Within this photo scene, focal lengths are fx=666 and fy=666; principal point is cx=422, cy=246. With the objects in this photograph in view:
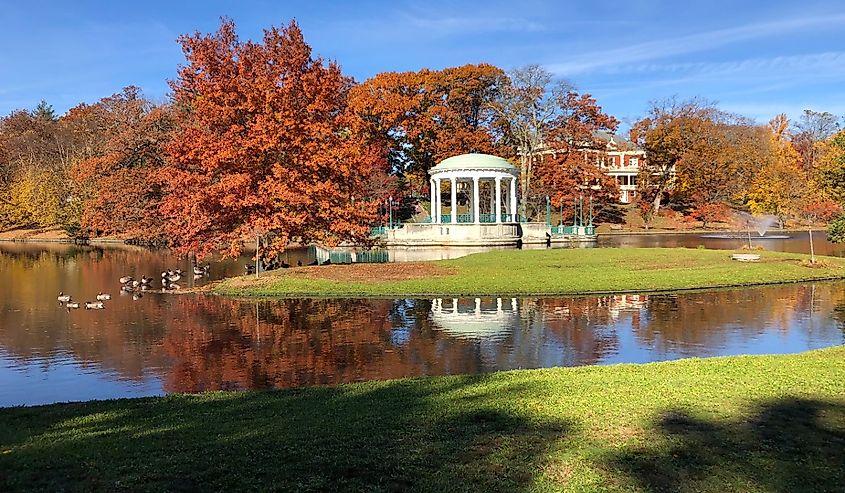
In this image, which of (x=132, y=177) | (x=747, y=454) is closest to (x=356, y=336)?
(x=747, y=454)

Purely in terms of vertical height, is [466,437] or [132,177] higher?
[132,177]

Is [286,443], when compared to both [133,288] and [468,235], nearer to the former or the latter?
[133,288]

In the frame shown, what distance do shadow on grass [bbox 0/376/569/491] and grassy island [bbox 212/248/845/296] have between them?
13.5 m

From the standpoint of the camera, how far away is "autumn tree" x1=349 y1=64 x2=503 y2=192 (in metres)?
58.1

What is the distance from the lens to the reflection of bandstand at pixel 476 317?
15.1 m

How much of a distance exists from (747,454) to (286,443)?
13.5 feet

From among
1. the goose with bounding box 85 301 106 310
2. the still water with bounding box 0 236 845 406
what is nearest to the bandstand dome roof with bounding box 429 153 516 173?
the still water with bounding box 0 236 845 406

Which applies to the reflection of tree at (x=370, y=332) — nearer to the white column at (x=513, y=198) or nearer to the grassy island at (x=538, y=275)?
the grassy island at (x=538, y=275)

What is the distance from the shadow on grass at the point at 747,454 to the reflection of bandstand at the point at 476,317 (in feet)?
26.1

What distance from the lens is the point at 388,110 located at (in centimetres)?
5775

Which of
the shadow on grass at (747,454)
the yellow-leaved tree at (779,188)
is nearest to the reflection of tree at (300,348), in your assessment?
the shadow on grass at (747,454)

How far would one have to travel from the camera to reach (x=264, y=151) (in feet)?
83.3

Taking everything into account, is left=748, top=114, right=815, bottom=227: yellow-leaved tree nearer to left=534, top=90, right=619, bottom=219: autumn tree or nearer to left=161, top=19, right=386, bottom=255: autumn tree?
left=534, top=90, right=619, bottom=219: autumn tree

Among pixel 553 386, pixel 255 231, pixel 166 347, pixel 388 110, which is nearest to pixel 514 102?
pixel 388 110
